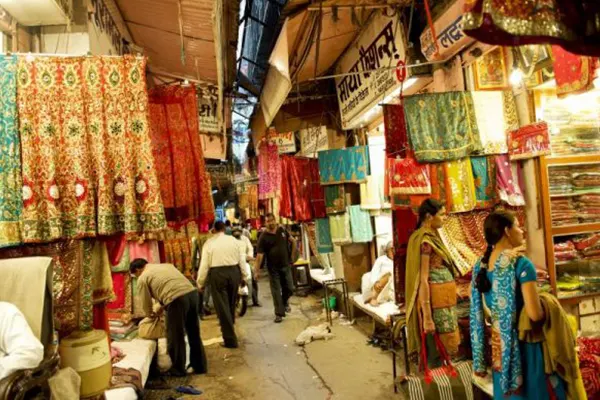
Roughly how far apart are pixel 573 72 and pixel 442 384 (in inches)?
113

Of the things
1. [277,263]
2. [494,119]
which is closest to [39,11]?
[494,119]

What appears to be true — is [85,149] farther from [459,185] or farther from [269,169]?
[269,169]

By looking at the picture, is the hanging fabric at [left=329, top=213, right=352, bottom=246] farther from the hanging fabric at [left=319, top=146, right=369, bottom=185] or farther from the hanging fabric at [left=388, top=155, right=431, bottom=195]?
the hanging fabric at [left=388, top=155, right=431, bottom=195]

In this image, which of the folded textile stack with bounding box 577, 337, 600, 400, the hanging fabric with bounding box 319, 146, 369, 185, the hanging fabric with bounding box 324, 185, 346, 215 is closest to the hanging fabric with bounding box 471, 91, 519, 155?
the folded textile stack with bounding box 577, 337, 600, 400

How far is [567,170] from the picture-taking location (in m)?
5.33

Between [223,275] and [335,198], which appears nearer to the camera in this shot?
[223,275]

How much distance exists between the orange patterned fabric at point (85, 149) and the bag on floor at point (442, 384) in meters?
2.75

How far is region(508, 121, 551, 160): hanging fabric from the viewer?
4.65 metres

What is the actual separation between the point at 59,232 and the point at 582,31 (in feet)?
10.4

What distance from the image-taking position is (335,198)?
8656 mm

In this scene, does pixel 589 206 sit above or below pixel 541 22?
below

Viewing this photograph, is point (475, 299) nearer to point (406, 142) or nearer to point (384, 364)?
point (406, 142)

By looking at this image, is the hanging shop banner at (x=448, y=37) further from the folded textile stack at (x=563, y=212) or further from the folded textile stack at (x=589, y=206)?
the folded textile stack at (x=589, y=206)

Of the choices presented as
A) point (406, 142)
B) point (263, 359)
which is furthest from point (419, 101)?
point (263, 359)
